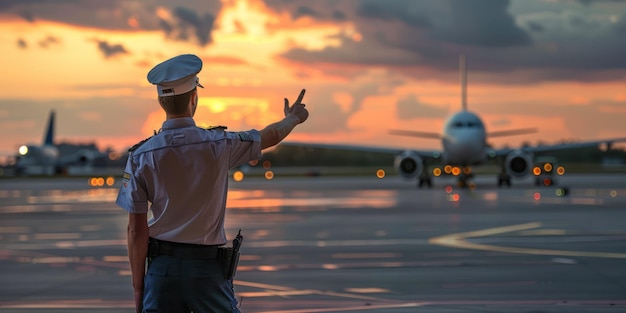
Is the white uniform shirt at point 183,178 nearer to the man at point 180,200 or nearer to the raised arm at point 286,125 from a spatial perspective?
the man at point 180,200

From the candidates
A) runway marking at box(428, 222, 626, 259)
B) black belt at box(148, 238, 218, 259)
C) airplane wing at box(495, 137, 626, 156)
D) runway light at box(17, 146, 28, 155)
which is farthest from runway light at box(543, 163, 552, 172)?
runway light at box(17, 146, 28, 155)

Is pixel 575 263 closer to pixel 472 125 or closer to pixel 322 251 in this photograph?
pixel 322 251

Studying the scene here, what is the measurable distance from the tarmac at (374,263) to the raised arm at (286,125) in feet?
15.3

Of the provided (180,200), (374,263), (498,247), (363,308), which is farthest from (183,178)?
(498,247)

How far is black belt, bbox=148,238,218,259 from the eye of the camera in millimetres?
4871

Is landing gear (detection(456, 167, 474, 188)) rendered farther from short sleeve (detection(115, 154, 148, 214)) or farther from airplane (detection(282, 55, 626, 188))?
short sleeve (detection(115, 154, 148, 214))

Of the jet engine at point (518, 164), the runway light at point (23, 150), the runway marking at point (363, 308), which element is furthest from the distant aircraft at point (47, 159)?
the runway marking at point (363, 308)

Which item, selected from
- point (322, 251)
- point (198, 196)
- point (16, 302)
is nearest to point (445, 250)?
point (322, 251)

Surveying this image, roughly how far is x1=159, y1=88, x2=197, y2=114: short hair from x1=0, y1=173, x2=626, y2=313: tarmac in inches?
202

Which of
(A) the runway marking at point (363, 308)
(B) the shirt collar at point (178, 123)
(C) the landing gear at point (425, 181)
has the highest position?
(C) the landing gear at point (425, 181)

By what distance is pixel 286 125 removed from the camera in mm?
5191

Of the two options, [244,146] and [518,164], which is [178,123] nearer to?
[244,146]

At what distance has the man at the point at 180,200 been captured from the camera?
484 cm

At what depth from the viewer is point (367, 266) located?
44.8ft
